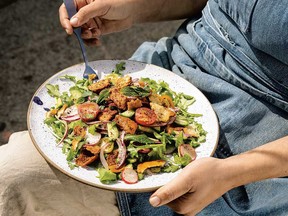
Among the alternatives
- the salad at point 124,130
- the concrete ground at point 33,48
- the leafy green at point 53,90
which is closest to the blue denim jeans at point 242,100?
the salad at point 124,130

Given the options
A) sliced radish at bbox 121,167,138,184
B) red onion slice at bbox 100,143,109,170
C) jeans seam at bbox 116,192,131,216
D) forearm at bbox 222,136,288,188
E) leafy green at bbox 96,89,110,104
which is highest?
leafy green at bbox 96,89,110,104

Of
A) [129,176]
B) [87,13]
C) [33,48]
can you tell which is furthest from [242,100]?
[33,48]

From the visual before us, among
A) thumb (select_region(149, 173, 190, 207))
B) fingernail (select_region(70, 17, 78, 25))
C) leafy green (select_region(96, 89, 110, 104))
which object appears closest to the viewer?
thumb (select_region(149, 173, 190, 207))

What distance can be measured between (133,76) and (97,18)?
24 cm

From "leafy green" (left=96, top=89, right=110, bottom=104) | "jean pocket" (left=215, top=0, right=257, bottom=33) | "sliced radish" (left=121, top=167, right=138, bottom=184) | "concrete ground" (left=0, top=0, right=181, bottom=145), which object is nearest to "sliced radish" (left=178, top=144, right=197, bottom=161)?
"sliced radish" (left=121, top=167, right=138, bottom=184)

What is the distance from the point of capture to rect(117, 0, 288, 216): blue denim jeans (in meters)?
1.39

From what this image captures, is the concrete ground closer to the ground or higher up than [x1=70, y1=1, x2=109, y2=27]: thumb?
closer to the ground

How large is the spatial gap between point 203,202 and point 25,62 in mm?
1773

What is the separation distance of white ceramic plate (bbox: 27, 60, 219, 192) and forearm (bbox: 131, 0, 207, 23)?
0.23 meters

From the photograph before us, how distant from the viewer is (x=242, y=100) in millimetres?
1437

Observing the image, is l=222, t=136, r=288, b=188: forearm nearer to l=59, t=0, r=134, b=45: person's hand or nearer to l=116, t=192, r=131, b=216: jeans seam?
l=116, t=192, r=131, b=216: jeans seam

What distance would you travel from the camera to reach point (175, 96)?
58.6 inches

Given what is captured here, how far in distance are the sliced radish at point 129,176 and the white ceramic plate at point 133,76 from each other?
0.01 meters

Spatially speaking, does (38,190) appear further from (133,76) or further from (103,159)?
(133,76)
